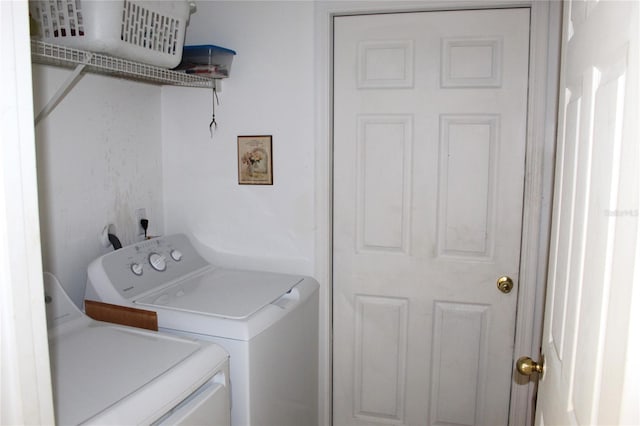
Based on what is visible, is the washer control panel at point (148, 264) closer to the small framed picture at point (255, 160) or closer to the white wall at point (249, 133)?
Result: the white wall at point (249, 133)

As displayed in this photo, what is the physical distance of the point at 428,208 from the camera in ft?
6.73

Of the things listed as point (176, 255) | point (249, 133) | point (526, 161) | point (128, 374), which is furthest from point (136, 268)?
point (526, 161)

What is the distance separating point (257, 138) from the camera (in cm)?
219

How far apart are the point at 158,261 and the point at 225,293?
33cm

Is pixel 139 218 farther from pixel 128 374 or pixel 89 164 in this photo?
pixel 128 374

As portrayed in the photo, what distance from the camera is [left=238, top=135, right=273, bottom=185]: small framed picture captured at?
2.18 meters

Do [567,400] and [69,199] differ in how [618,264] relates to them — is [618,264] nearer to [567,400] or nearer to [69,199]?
[567,400]

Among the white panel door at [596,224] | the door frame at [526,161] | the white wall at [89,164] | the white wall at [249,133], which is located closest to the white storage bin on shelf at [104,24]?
the white wall at [89,164]

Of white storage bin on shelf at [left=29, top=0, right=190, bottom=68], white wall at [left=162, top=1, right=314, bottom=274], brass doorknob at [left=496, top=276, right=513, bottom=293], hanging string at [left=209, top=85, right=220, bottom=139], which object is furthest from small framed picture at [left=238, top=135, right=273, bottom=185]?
brass doorknob at [left=496, top=276, right=513, bottom=293]

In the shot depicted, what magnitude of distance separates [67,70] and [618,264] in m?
1.82

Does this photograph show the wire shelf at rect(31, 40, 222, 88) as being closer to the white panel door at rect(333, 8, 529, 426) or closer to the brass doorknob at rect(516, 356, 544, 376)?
the white panel door at rect(333, 8, 529, 426)

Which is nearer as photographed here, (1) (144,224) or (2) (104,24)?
(2) (104,24)

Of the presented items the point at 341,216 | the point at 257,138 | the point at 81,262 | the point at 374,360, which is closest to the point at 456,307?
the point at 374,360

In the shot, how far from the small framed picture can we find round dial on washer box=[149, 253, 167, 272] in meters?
0.49
